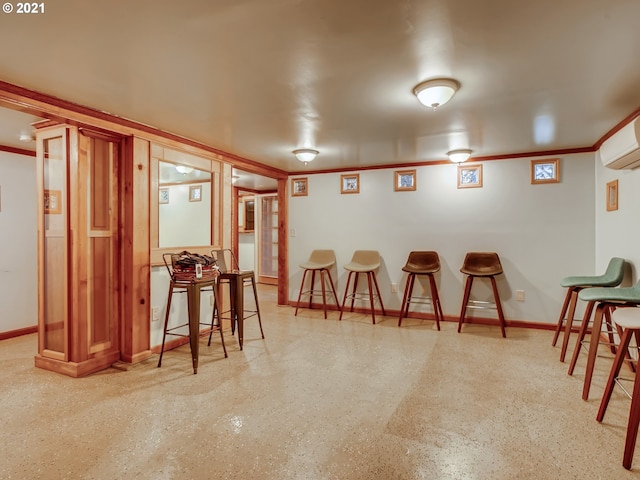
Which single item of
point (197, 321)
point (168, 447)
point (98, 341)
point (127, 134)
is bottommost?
point (168, 447)

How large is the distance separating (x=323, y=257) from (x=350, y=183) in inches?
43.4

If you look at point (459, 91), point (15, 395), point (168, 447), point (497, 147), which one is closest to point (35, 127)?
point (15, 395)

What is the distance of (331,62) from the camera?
1.83m

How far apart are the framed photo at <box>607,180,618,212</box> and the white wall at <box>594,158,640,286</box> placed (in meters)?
0.04

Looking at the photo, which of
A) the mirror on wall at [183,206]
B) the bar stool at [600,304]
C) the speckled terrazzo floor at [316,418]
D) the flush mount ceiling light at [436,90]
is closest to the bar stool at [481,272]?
the speckled terrazzo floor at [316,418]

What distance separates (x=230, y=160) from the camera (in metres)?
4.02

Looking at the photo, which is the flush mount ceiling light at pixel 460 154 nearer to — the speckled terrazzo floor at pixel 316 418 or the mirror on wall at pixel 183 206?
the speckled terrazzo floor at pixel 316 418

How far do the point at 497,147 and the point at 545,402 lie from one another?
8.34ft

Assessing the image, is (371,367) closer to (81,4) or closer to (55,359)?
(55,359)

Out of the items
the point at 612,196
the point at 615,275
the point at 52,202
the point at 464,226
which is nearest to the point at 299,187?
the point at 464,226

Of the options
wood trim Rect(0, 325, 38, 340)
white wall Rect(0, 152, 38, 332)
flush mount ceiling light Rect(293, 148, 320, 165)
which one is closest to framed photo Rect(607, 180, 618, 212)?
flush mount ceiling light Rect(293, 148, 320, 165)

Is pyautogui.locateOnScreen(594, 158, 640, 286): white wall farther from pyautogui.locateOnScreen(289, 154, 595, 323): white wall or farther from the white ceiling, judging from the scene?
the white ceiling

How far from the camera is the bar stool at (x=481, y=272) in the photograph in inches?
148

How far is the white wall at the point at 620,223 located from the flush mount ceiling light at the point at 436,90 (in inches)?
74.2
